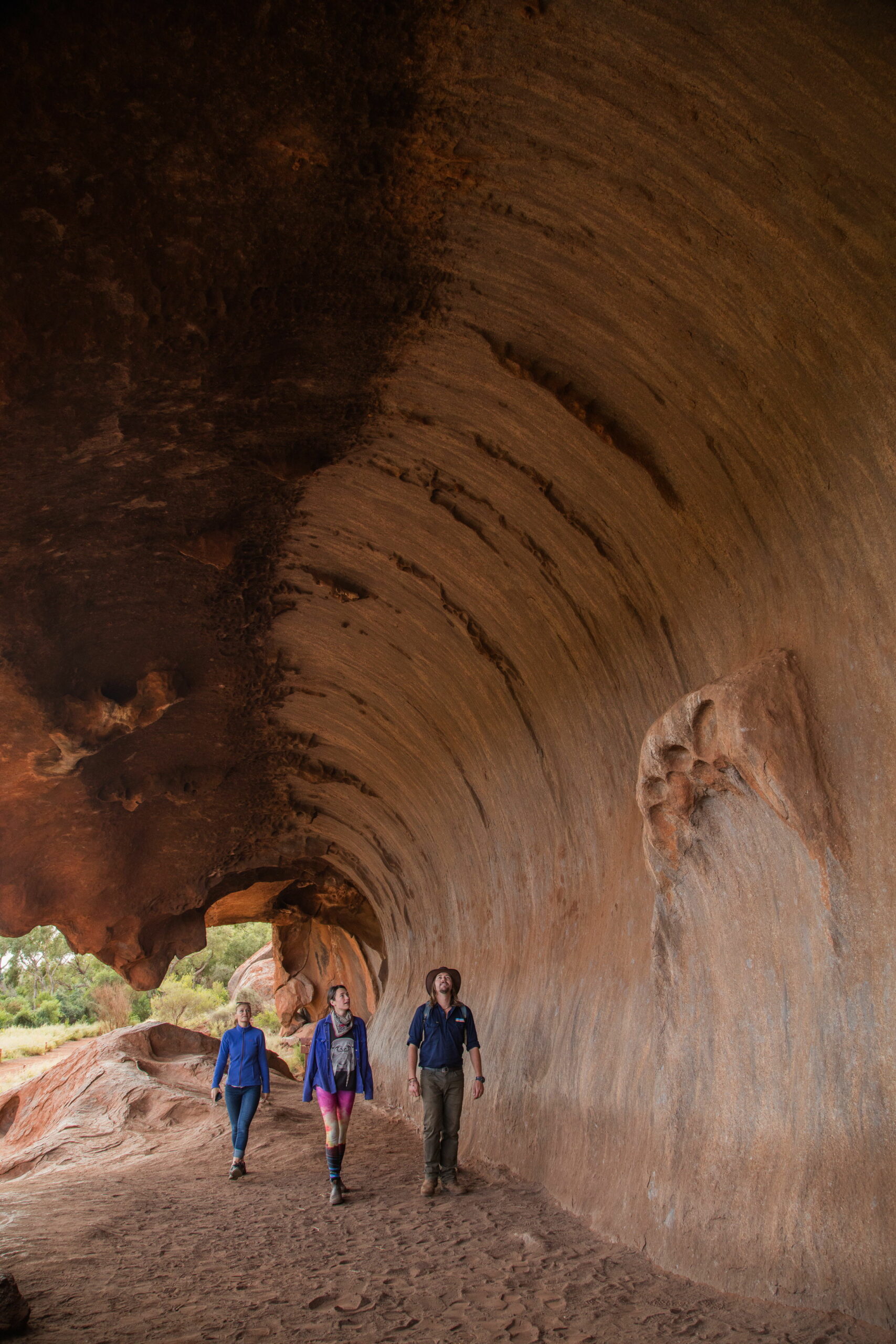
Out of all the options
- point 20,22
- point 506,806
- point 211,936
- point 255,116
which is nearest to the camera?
point 20,22

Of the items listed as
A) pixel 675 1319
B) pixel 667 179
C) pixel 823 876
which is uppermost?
pixel 667 179

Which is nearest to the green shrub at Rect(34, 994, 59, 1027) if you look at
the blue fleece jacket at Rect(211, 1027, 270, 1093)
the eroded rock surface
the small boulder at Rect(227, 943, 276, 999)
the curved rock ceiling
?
the small boulder at Rect(227, 943, 276, 999)

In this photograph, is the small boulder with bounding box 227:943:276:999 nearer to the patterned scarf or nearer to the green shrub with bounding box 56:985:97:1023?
the green shrub with bounding box 56:985:97:1023

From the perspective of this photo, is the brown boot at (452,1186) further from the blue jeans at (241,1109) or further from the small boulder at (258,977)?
the small boulder at (258,977)

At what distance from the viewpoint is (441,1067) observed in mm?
5945

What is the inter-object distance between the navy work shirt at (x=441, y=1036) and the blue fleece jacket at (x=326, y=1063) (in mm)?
373

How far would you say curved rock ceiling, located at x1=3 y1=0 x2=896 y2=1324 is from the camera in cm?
313

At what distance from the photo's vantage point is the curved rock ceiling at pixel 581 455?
3133 mm

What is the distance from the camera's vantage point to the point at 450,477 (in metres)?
5.82

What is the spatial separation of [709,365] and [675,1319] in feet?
12.2

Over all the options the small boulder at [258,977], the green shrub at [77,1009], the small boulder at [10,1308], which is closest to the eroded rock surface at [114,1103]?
the small boulder at [10,1308]

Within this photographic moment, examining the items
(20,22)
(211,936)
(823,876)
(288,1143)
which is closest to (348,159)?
(20,22)

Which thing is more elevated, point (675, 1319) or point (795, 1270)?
point (795, 1270)

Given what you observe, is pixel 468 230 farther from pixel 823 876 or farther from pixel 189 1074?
pixel 189 1074
